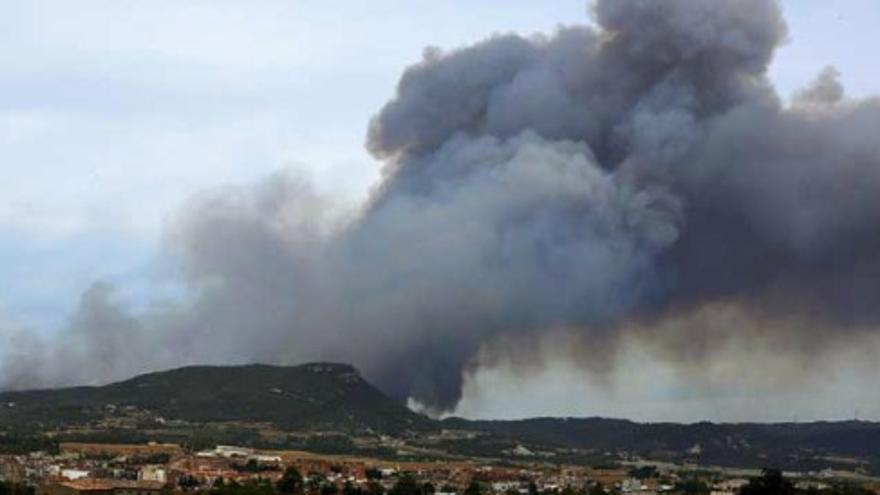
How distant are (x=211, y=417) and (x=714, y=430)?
63288 millimetres

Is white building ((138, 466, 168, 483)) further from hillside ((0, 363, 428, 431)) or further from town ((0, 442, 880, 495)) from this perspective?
hillside ((0, 363, 428, 431))

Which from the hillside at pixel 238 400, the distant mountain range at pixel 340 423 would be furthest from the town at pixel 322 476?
the hillside at pixel 238 400

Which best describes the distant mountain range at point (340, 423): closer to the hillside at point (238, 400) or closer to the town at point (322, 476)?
the hillside at point (238, 400)

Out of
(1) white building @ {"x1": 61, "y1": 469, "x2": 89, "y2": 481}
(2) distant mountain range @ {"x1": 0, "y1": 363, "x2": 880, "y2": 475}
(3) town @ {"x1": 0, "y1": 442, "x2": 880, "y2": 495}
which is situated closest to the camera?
(3) town @ {"x1": 0, "y1": 442, "x2": 880, "y2": 495}

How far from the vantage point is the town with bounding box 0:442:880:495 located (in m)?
78.1

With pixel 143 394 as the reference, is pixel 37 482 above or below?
below

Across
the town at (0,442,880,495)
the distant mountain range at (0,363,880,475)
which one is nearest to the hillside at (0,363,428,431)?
the distant mountain range at (0,363,880,475)

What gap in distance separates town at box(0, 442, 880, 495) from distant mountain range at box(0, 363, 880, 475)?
44.7 ft

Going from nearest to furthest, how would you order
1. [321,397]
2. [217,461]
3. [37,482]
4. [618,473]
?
[37,482] < [217,461] < [618,473] < [321,397]

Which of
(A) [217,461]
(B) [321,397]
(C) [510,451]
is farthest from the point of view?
(B) [321,397]

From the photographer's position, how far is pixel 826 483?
339ft

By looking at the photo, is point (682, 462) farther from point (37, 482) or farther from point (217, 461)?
point (37, 482)

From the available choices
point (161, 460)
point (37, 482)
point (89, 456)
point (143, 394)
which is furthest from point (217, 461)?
point (143, 394)

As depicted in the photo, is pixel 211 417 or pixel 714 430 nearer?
pixel 211 417
